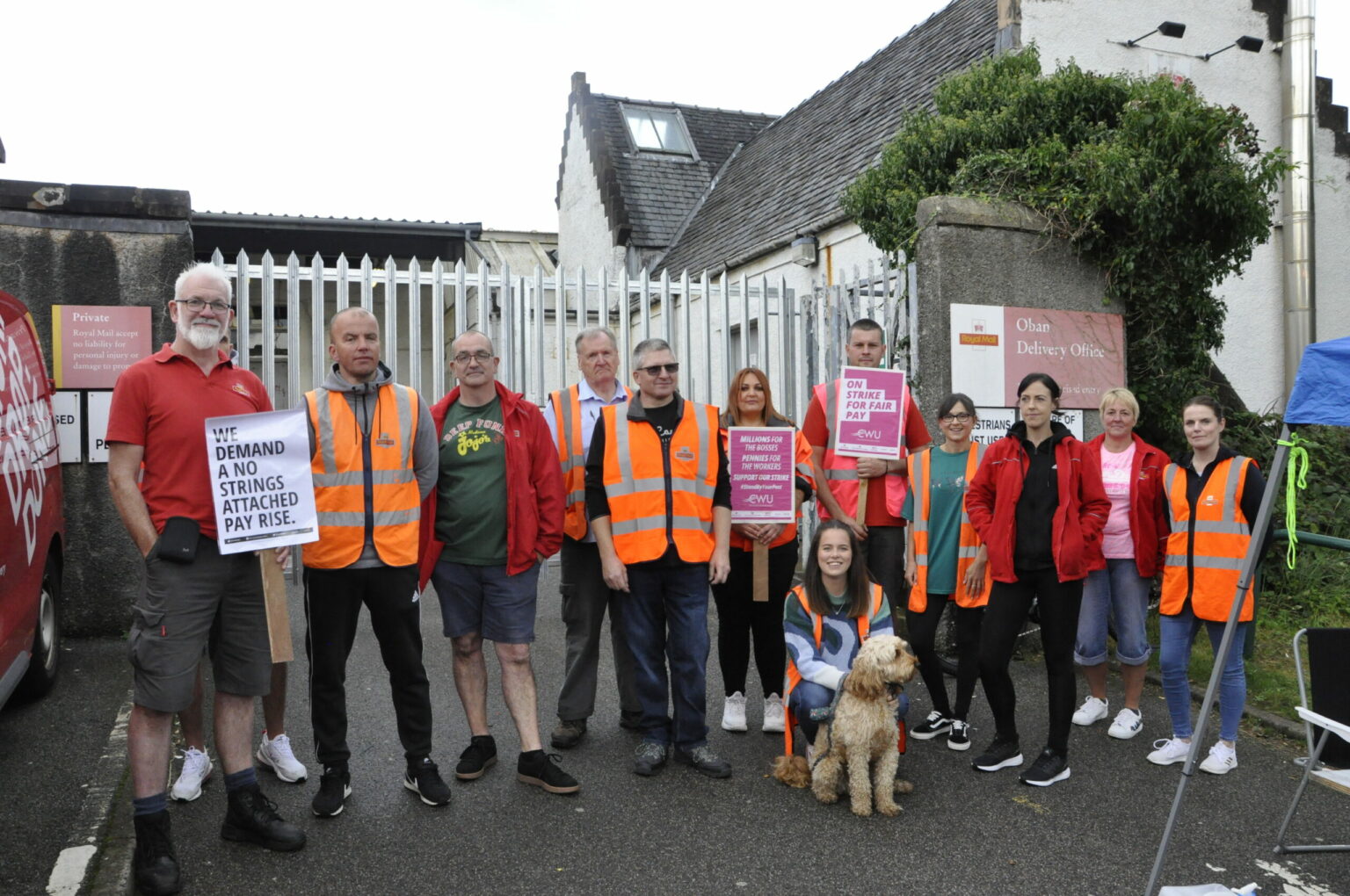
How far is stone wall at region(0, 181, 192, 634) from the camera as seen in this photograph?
745 centimetres

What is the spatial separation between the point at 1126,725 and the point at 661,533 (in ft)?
8.97

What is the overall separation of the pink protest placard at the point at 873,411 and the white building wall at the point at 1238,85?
27.9 ft

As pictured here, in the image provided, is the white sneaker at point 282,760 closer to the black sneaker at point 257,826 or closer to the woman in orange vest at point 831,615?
the black sneaker at point 257,826

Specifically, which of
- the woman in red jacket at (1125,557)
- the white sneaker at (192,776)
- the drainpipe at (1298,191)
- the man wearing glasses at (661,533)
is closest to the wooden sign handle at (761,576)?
the man wearing glasses at (661,533)

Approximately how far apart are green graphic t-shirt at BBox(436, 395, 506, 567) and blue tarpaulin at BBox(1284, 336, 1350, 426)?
10.1 feet

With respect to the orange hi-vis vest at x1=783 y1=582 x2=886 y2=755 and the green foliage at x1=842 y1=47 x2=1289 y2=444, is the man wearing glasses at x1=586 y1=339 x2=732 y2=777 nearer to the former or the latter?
the orange hi-vis vest at x1=783 y1=582 x2=886 y2=755

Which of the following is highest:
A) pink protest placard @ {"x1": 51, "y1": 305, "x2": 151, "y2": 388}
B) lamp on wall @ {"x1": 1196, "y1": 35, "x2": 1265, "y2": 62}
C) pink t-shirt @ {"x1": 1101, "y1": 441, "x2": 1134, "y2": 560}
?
lamp on wall @ {"x1": 1196, "y1": 35, "x2": 1265, "y2": 62}

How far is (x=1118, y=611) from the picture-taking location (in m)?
5.88

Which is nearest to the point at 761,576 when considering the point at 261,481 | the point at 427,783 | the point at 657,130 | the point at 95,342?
the point at 427,783

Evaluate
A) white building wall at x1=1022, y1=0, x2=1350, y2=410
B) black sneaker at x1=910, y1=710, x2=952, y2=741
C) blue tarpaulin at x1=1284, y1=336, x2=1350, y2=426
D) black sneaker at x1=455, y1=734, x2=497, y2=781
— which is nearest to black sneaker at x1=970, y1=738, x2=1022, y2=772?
black sneaker at x1=910, y1=710, x2=952, y2=741

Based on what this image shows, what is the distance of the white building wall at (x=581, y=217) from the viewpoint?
2111 centimetres

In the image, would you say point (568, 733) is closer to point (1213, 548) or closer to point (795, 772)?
point (795, 772)

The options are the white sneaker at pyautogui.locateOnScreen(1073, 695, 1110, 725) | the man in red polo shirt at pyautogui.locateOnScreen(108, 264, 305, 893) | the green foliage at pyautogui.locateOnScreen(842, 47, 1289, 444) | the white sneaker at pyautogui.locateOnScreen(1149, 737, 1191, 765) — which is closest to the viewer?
the man in red polo shirt at pyautogui.locateOnScreen(108, 264, 305, 893)

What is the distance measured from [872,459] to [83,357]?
5.35m
